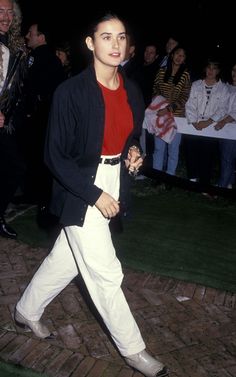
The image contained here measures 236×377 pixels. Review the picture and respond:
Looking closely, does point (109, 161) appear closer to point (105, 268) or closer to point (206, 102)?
point (105, 268)

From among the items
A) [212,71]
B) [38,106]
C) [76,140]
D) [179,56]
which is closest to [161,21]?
[179,56]

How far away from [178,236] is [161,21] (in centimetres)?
1314

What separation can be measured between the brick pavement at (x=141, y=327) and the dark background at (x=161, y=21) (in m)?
11.4

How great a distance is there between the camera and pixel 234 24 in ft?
50.2

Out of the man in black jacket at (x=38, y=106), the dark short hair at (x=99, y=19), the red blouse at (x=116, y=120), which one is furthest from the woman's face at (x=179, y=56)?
the dark short hair at (x=99, y=19)

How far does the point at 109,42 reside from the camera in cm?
285

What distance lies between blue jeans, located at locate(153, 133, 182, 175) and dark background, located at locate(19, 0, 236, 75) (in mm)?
7646

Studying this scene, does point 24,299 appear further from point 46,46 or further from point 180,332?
point 46,46

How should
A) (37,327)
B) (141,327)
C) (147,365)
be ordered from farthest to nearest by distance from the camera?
(141,327) < (37,327) < (147,365)

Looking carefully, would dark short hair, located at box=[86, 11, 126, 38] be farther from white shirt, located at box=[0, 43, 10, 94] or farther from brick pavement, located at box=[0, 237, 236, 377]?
brick pavement, located at box=[0, 237, 236, 377]

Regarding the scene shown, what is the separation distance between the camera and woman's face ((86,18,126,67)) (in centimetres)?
284

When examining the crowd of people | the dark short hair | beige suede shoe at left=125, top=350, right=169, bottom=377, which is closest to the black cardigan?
the crowd of people

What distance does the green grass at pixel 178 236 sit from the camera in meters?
4.75

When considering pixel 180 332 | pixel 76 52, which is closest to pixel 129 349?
pixel 180 332
